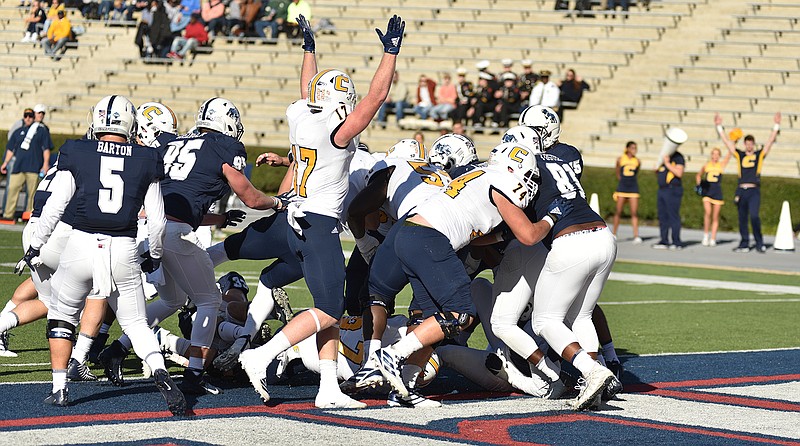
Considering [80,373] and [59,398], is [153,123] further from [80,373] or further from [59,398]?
[59,398]

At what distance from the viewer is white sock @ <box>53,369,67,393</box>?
Result: 6773 millimetres

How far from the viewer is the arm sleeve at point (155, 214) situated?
695 centimetres

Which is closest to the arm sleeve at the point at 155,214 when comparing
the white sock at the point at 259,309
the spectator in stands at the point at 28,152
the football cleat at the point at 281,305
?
the white sock at the point at 259,309

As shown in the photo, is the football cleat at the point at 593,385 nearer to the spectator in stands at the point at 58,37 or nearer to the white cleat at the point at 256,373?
the white cleat at the point at 256,373

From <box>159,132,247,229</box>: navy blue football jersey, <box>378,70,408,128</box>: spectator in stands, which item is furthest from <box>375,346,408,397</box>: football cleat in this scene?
<box>378,70,408,128</box>: spectator in stands

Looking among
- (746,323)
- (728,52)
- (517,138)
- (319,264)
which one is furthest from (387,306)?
(728,52)

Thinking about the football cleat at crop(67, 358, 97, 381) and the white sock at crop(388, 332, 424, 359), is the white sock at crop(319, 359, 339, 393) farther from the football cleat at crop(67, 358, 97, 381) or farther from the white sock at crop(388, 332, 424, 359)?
the football cleat at crop(67, 358, 97, 381)

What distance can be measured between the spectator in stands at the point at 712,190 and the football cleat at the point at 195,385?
14.0m

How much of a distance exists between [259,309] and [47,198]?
1.50 meters

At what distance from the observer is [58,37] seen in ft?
107

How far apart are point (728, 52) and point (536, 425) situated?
822 inches

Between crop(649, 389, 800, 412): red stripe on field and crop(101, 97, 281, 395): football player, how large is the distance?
274 centimetres

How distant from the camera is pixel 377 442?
19.9ft

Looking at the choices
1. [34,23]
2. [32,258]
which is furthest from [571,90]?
[32,258]
